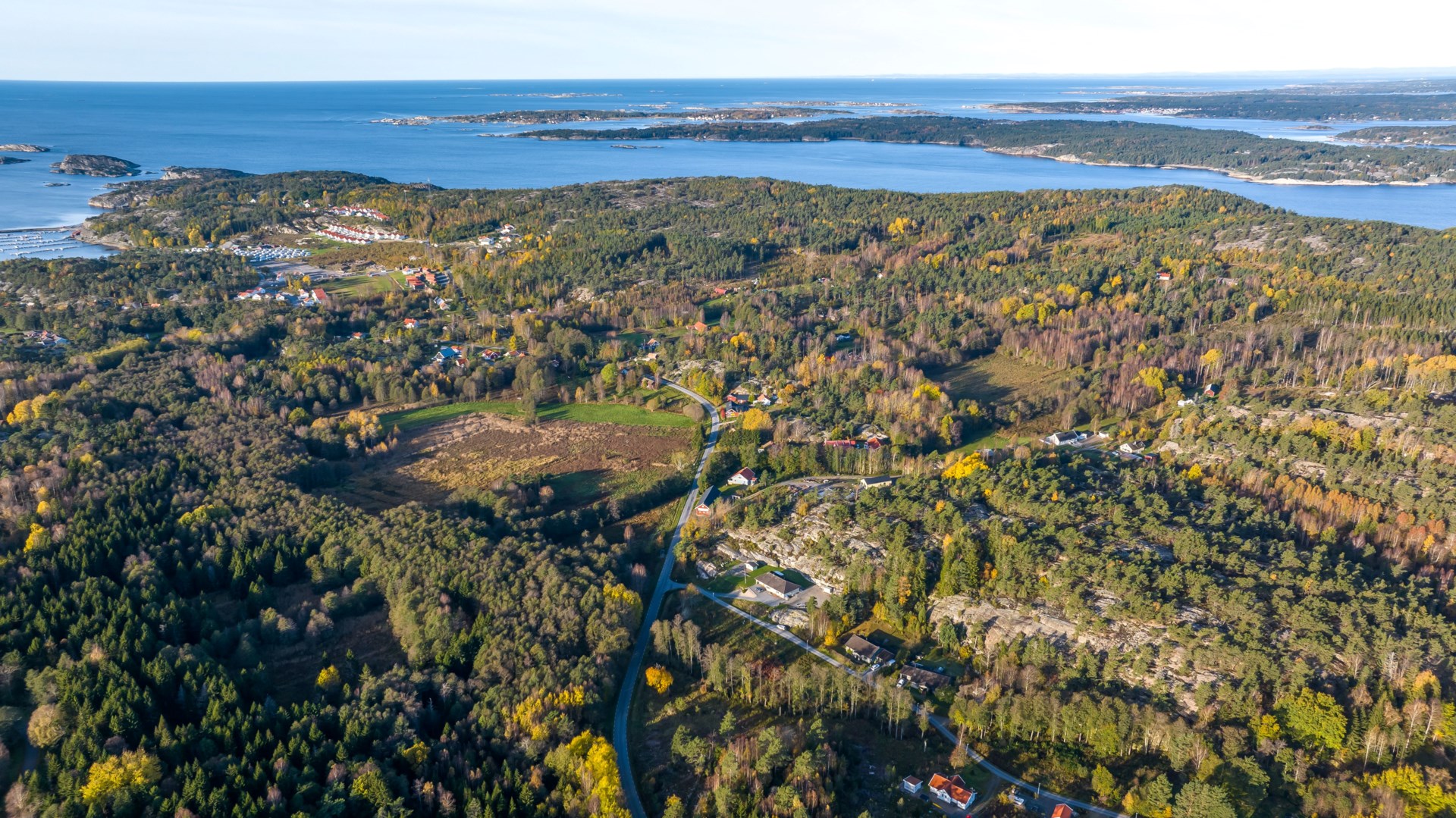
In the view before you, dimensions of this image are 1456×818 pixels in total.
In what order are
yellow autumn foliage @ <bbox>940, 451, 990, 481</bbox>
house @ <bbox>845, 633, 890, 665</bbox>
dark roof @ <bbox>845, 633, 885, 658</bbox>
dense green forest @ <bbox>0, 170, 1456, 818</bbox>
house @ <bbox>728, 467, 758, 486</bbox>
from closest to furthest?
dense green forest @ <bbox>0, 170, 1456, 818</bbox>
house @ <bbox>845, 633, 890, 665</bbox>
dark roof @ <bbox>845, 633, 885, 658</bbox>
yellow autumn foliage @ <bbox>940, 451, 990, 481</bbox>
house @ <bbox>728, 467, 758, 486</bbox>

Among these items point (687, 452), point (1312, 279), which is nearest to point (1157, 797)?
point (687, 452)

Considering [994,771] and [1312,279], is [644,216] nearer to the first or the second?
[1312,279]

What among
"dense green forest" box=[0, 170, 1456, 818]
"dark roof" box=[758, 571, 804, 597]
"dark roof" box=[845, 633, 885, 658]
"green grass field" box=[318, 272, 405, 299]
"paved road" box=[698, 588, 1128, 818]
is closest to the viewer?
"paved road" box=[698, 588, 1128, 818]

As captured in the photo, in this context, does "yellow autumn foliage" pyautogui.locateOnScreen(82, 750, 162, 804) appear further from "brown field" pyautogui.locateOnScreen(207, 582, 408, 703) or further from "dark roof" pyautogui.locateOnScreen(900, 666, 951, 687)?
"dark roof" pyautogui.locateOnScreen(900, 666, 951, 687)

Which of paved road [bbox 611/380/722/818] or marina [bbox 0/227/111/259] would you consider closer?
paved road [bbox 611/380/722/818]

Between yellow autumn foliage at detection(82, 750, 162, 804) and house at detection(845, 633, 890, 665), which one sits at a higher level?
yellow autumn foliage at detection(82, 750, 162, 804)

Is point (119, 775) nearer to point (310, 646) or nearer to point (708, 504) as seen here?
→ point (310, 646)

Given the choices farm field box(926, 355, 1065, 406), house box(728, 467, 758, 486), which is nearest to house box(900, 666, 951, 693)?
house box(728, 467, 758, 486)

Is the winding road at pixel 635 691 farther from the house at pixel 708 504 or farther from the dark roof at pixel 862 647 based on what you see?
the dark roof at pixel 862 647
